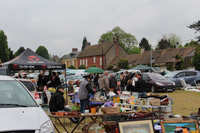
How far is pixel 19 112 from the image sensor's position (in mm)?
4875

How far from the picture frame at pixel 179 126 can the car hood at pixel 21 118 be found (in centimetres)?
282

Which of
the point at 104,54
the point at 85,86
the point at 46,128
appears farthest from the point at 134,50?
the point at 46,128

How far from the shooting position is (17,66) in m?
14.2

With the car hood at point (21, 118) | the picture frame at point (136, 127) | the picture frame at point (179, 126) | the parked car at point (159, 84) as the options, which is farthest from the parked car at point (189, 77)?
the car hood at point (21, 118)

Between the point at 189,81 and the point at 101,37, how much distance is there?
222 ft

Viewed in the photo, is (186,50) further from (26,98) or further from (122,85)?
(26,98)

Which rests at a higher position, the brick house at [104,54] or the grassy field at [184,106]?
the brick house at [104,54]

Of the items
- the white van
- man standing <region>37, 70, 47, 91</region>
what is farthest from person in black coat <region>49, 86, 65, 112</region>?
man standing <region>37, 70, 47, 91</region>

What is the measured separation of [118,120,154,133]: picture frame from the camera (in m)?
5.70

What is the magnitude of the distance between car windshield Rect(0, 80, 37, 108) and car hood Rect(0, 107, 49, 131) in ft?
1.16

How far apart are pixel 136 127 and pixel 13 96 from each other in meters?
2.68

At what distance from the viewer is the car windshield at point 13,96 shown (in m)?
5.39

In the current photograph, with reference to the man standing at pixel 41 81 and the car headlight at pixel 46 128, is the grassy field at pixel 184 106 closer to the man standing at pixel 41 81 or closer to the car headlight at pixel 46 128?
the car headlight at pixel 46 128

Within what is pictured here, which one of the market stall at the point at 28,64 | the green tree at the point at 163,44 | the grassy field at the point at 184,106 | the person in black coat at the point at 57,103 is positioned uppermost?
the green tree at the point at 163,44
